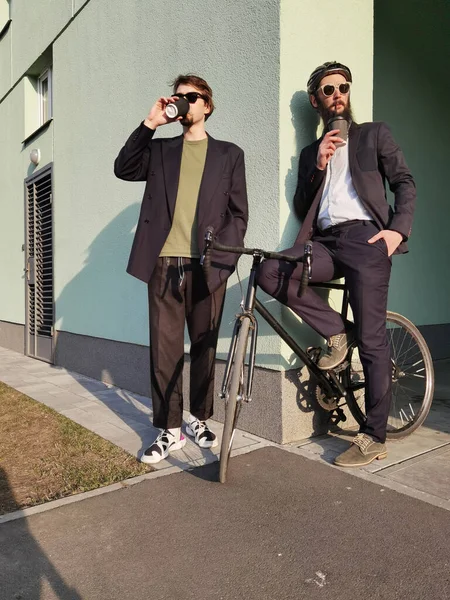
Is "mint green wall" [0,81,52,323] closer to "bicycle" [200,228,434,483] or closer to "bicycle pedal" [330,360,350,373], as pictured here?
"bicycle" [200,228,434,483]

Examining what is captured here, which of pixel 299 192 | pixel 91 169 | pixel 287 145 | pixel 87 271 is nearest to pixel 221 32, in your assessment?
pixel 287 145

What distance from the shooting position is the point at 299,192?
9.90 ft

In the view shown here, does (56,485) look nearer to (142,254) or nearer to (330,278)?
(142,254)

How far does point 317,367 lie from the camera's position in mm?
2801

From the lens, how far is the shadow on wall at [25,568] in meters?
1.65

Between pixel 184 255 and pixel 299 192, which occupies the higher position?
pixel 299 192

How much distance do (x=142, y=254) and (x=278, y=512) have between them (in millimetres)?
1507

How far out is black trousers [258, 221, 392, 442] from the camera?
2.57 m

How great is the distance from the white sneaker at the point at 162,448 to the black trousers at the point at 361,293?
1.04 m

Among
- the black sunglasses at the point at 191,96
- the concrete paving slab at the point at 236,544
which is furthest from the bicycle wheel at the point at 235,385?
the black sunglasses at the point at 191,96

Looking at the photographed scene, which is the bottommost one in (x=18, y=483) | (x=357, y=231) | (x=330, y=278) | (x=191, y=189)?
(x=18, y=483)

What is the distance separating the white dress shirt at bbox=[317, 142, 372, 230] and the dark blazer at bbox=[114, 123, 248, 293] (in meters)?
0.49

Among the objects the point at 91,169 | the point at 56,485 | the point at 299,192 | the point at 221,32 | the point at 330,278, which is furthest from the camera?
the point at 91,169

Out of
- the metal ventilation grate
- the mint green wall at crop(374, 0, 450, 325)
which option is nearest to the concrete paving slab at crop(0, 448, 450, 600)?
the mint green wall at crop(374, 0, 450, 325)
